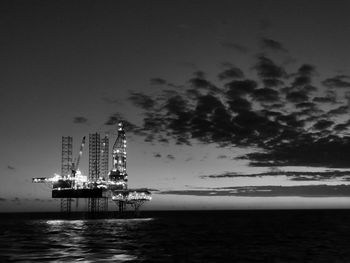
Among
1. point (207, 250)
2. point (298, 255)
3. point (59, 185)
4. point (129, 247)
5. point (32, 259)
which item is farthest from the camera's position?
point (59, 185)

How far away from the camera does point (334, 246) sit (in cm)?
6881

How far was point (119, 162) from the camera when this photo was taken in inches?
5536

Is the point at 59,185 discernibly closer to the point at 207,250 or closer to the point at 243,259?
the point at 207,250

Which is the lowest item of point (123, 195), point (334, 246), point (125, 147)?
point (334, 246)

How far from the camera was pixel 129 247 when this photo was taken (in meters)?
66.2

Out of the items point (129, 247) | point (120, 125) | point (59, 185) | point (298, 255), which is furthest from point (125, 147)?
point (298, 255)

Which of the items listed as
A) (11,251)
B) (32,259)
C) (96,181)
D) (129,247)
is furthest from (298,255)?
(96,181)

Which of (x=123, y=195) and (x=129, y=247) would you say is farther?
(x=123, y=195)

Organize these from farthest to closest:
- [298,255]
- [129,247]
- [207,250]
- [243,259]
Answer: [129,247]
[207,250]
[298,255]
[243,259]

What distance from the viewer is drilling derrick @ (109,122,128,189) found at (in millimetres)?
138637

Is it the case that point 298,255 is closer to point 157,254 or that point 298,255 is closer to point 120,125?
point 157,254

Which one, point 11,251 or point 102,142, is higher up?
point 102,142

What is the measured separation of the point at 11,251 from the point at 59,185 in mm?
76532

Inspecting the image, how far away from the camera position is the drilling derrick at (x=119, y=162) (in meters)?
139
